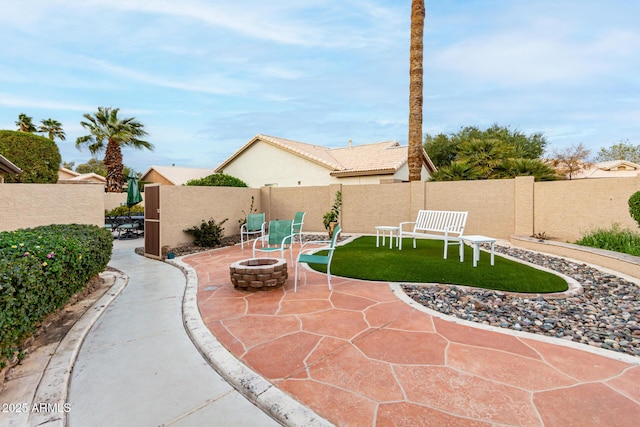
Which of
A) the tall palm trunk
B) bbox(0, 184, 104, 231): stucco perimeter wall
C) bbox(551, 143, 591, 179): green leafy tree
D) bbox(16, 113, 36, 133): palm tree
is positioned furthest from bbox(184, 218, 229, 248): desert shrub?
bbox(16, 113, 36, 133): palm tree

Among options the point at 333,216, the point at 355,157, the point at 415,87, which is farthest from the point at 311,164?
the point at 415,87

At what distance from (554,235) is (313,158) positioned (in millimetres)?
12482

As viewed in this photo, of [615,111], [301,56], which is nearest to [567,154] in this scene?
[615,111]

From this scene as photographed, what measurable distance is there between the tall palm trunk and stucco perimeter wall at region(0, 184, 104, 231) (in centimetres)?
1714

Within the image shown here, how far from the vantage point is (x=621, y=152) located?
35.2 metres

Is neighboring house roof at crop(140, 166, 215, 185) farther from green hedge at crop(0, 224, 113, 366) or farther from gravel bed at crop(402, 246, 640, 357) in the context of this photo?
gravel bed at crop(402, 246, 640, 357)

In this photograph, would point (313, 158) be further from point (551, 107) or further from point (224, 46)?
point (551, 107)

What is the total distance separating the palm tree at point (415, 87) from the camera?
1134cm

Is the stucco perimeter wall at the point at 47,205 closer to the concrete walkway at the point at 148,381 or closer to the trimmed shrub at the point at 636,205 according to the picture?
the concrete walkway at the point at 148,381

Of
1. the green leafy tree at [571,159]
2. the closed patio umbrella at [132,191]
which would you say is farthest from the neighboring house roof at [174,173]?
the green leafy tree at [571,159]

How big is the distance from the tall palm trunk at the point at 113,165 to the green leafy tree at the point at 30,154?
201 inches

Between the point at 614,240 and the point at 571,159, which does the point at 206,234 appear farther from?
the point at 571,159

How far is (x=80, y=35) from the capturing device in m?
9.04

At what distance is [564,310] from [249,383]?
13.4ft
